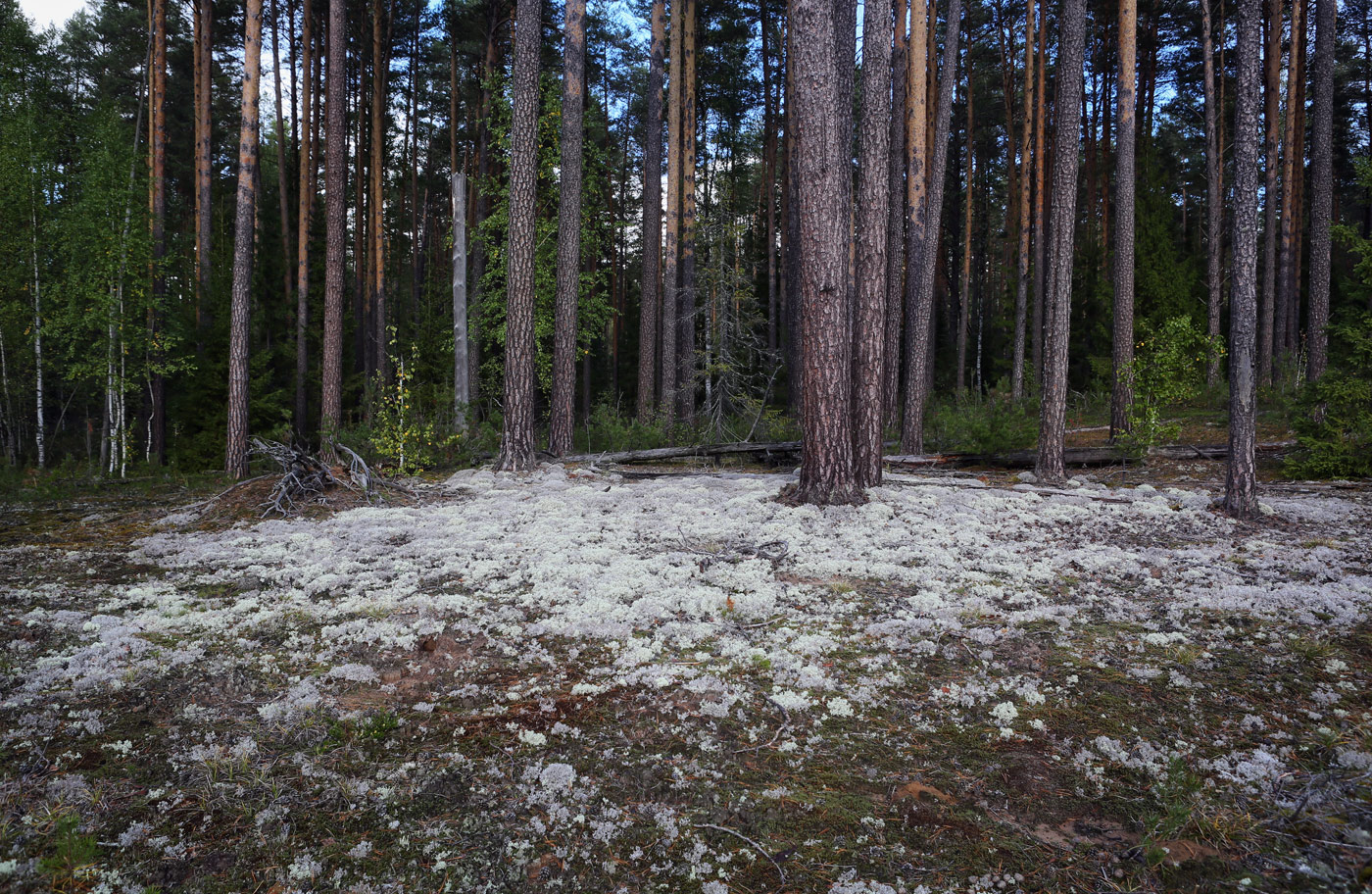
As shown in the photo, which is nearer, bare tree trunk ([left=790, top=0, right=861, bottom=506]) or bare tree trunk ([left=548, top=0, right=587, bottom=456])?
bare tree trunk ([left=790, top=0, right=861, bottom=506])

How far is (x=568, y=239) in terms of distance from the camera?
11234mm

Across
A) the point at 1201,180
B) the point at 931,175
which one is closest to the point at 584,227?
the point at 931,175

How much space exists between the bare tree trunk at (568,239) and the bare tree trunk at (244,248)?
4678 mm

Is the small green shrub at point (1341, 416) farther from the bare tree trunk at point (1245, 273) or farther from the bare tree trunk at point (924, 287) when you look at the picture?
the bare tree trunk at point (924, 287)

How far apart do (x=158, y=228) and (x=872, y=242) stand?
48.9 ft

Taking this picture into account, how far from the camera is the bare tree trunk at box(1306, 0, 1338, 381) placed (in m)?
Result: 12.9

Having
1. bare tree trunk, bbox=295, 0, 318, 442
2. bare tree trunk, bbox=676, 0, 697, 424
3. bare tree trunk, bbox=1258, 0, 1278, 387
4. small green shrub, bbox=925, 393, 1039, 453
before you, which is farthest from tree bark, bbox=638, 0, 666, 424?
bare tree trunk, bbox=1258, 0, 1278, 387

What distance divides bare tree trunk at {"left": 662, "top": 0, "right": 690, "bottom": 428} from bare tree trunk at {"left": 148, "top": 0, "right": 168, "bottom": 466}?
32.5ft

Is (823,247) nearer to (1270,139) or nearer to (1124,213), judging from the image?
(1124,213)

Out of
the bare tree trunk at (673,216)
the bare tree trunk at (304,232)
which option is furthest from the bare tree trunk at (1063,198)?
the bare tree trunk at (304,232)

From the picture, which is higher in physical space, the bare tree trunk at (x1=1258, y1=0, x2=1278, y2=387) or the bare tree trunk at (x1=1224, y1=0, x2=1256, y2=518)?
the bare tree trunk at (x1=1258, y1=0, x2=1278, y2=387)

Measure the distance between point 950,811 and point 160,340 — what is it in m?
15.5

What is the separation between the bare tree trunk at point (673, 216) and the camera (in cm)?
1492

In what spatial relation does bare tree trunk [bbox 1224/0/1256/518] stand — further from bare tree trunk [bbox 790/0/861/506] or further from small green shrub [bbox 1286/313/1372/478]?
bare tree trunk [bbox 790/0/861/506]
